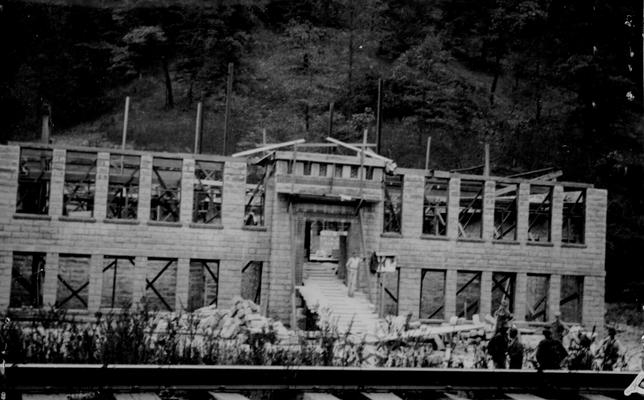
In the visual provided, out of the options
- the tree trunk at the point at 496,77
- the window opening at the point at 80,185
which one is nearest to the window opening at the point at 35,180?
the window opening at the point at 80,185

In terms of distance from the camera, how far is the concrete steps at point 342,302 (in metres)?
28.4

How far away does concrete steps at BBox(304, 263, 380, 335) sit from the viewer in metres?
28.4

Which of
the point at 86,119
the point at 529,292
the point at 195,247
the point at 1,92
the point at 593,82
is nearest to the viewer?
the point at 195,247

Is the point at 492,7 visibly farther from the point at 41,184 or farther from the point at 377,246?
the point at 41,184

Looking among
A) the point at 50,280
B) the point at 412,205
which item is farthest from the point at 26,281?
the point at 412,205

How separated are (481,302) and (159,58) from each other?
42.5 metres

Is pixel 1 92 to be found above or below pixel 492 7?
below

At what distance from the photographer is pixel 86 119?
66.6 meters

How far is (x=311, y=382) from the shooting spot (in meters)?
9.59

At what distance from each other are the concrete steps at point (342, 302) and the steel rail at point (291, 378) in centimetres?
1613

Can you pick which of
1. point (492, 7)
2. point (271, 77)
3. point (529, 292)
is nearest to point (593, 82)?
point (529, 292)

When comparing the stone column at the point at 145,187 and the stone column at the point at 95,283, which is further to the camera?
the stone column at the point at 145,187

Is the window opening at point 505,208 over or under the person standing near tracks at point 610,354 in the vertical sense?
over

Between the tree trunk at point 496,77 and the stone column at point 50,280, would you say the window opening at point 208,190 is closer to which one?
the stone column at point 50,280
